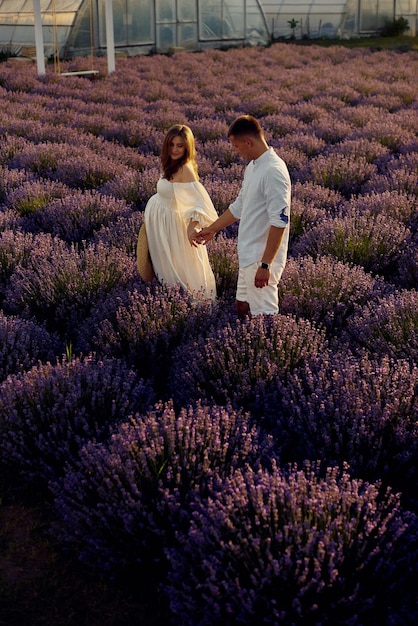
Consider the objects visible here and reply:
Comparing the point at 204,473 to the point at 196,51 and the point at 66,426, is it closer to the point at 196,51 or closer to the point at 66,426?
the point at 66,426

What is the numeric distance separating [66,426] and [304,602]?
146cm

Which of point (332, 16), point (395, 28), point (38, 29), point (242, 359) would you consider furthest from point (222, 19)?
point (242, 359)

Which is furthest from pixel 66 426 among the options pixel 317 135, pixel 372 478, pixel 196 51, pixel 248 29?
pixel 248 29

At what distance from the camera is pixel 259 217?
13.5ft

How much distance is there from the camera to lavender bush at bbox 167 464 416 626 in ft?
7.55

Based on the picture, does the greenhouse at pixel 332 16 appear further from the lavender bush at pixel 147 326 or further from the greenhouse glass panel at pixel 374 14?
the lavender bush at pixel 147 326

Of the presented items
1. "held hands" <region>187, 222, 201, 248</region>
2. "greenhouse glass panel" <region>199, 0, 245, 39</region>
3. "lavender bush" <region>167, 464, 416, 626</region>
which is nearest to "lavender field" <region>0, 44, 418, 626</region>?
"lavender bush" <region>167, 464, 416, 626</region>

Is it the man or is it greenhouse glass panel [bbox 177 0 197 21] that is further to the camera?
greenhouse glass panel [bbox 177 0 197 21]

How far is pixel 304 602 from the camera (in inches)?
91.0

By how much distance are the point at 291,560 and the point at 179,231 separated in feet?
9.23

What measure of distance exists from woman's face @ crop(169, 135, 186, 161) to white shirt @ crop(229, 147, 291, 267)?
0.55 metres

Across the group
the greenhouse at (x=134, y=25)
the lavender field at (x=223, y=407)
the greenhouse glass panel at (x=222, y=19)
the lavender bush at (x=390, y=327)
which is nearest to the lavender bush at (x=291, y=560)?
the lavender field at (x=223, y=407)

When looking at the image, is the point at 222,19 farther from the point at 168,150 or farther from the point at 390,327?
the point at 390,327

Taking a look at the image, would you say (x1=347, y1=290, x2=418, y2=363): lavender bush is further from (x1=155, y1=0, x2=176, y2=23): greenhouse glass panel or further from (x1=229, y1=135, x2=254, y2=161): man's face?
(x1=155, y1=0, x2=176, y2=23): greenhouse glass panel
